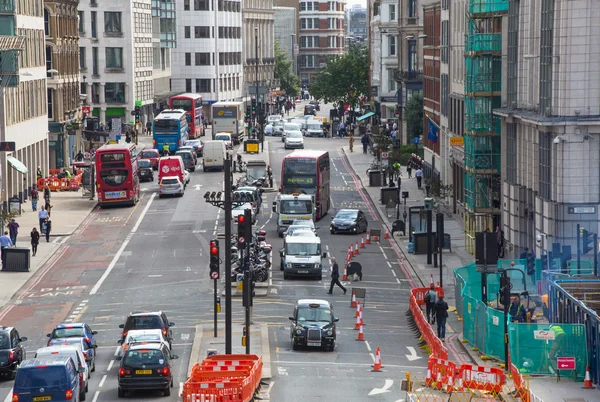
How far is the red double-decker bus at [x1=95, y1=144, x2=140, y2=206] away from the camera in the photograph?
8400cm

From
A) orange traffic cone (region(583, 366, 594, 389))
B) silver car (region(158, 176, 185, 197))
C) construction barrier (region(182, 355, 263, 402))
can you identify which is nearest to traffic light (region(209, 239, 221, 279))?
construction barrier (region(182, 355, 263, 402))

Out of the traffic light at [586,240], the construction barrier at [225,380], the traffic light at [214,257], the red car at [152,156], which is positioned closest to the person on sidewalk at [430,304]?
the traffic light at [586,240]

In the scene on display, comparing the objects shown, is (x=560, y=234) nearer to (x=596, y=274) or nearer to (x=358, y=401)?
(x=596, y=274)

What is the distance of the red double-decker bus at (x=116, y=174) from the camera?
276ft

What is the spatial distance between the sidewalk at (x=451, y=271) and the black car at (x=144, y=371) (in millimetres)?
9974

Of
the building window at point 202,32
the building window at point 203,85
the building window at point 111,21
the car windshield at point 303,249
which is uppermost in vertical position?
the building window at point 111,21

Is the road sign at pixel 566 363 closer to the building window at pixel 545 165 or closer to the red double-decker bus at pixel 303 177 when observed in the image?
the building window at pixel 545 165

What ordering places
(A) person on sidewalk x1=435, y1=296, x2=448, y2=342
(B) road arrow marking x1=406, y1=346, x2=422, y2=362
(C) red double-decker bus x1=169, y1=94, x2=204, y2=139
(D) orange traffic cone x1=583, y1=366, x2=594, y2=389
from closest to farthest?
(D) orange traffic cone x1=583, y1=366, x2=594, y2=389, (B) road arrow marking x1=406, y1=346, x2=422, y2=362, (A) person on sidewalk x1=435, y1=296, x2=448, y2=342, (C) red double-decker bus x1=169, y1=94, x2=204, y2=139

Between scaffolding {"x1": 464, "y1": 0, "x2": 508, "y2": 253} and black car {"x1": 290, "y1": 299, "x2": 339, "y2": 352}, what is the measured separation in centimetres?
2198

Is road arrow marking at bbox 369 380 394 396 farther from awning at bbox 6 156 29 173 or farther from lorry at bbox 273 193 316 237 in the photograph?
awning at bbox 6 156 29 173

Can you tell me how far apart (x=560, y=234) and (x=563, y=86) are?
5.80 m

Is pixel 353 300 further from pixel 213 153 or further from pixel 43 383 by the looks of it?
pixel 213 153

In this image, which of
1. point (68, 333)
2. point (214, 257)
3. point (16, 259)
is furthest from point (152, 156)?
point (68, 333)

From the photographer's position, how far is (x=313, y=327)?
1806 inches
